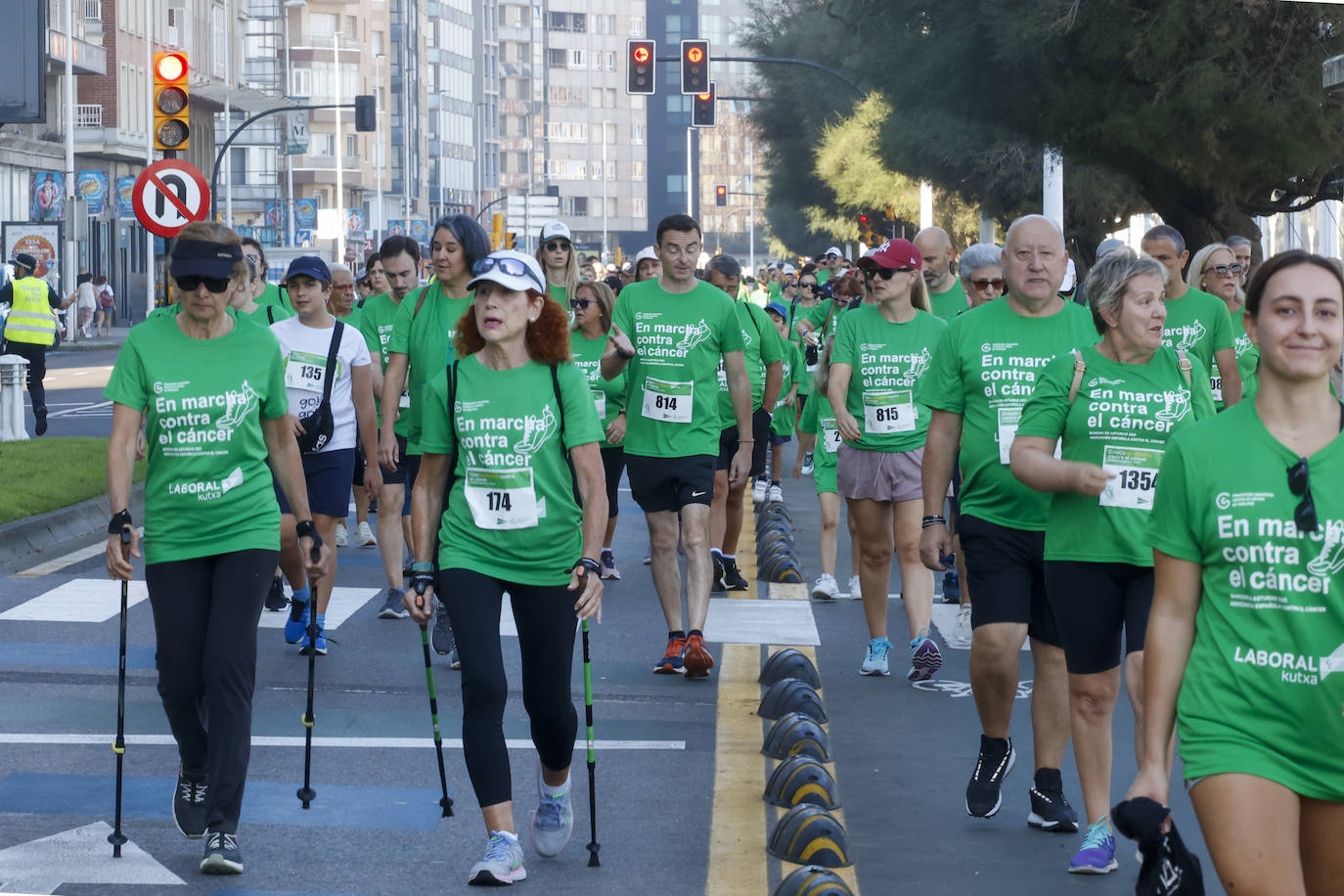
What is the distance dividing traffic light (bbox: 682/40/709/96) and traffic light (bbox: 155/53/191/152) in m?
20.8

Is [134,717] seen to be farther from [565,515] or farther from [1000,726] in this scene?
[1000,726]

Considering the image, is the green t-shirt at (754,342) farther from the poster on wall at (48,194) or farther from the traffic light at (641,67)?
the poster on wall at (48,194)

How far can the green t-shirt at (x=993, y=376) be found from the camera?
678cm

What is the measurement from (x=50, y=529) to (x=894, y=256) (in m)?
7.23

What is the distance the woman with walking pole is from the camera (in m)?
6.18

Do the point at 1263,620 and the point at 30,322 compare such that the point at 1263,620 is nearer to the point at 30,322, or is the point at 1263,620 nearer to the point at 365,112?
the point at 30,322

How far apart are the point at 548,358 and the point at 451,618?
80cm

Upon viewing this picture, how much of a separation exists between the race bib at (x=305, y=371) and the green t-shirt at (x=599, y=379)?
6.85 feet

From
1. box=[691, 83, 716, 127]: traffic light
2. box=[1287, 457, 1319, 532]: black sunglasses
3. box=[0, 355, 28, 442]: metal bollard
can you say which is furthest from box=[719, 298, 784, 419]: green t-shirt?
box=[691, 83, 716, 127]: traffic light

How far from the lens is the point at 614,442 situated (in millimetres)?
10602

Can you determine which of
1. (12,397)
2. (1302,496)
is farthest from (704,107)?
(1302,496)

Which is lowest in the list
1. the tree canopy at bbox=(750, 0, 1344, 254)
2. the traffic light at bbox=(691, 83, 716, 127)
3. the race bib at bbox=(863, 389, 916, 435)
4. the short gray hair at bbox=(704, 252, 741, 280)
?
the race bib at bbox=(863, 389, 916, 435)

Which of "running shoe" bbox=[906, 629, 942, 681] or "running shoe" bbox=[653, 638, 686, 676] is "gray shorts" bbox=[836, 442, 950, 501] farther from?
"running shoe" bbox=[653, 638, 686, 676]

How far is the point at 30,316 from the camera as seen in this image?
24.5 metres
